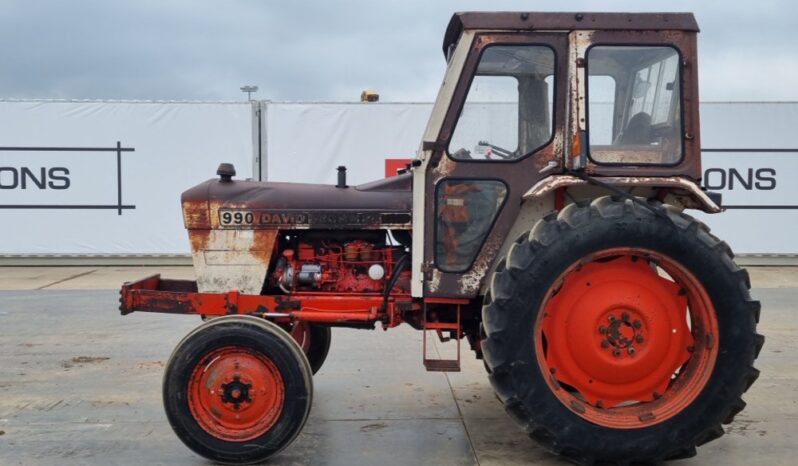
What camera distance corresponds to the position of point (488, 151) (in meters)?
4.12

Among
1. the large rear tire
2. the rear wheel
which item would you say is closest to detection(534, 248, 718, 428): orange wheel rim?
the large rear tire

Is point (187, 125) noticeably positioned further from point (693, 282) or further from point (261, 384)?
point (693, 282)

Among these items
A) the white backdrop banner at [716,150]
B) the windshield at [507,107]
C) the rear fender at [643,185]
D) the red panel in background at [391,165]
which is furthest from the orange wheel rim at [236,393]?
the white backdrop banner at [716,150]

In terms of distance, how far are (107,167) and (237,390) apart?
9998 millimetres

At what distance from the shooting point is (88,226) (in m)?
12.9

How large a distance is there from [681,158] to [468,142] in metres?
1.17

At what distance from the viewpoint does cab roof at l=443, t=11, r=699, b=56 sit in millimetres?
3969

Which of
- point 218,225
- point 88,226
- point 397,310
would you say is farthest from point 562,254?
point 88,226

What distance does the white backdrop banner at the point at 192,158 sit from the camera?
41.6ft

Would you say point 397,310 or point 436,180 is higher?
point 436,180

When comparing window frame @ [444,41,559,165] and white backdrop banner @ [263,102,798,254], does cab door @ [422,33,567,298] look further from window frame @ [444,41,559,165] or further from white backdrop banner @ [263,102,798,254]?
white backdrop banner @ [263,102,798,254]

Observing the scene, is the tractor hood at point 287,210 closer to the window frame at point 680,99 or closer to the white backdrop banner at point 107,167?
the window frame at point 680,99

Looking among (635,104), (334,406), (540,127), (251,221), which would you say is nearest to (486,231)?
(540,127)

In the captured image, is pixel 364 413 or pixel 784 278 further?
pixel 784 278
